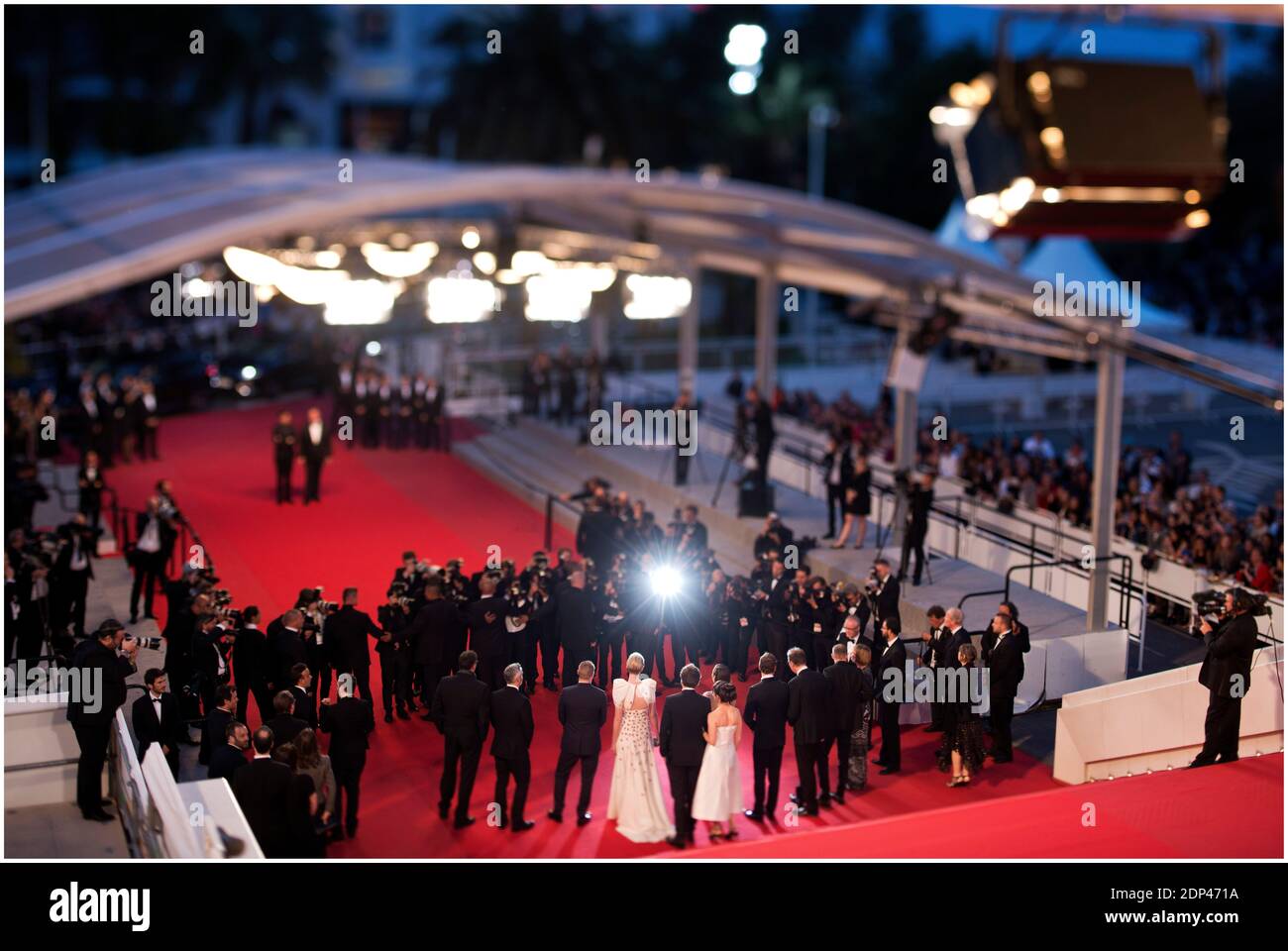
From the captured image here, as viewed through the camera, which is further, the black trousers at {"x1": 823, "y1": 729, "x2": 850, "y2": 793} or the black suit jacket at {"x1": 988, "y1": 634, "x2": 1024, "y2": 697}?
the black suit jacket at {"x1": 988, "y1": 634, "x2": 1024, "y2": 697}

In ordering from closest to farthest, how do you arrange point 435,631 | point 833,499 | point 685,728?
point 685,728
point 435,631
point 833,499

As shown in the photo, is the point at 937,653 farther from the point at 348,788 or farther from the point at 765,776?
the point at 348,788

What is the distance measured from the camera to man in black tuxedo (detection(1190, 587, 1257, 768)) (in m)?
12.1

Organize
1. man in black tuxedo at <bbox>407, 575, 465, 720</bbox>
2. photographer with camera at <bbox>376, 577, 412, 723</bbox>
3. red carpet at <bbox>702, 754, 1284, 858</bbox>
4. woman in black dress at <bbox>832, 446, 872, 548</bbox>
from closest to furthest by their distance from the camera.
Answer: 1. red carpet at <bbox>702, 754, 1284, 858</bbox>
2. man in black tuxedo at <bbox>407, 575, 465, 720</bbox>
3. photographer with camera at <bbox>376, 577, 412, 723</bbox>
4. woman in black dress at <bbox>832, 446, 872, 548</bbox>

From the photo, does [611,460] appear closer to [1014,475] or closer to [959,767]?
[1014,475]

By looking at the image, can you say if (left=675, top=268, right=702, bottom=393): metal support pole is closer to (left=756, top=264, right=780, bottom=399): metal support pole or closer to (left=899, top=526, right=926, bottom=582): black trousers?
(left=756, top=264, right=780, bottom=399): metal support pole

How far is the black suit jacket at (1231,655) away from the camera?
1210 centimetres

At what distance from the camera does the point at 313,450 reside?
21.1 metres

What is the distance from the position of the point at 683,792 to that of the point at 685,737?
1.43 feet

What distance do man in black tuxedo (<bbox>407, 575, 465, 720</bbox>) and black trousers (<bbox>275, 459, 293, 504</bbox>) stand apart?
8584mm

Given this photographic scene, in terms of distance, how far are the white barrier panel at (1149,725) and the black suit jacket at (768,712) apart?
9.61ft

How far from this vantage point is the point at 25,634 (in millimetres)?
13891

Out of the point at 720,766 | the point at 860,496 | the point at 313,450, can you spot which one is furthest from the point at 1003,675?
the point at 313,450

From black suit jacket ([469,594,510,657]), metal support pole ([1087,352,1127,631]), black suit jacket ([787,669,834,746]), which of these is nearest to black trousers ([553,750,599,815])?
black suit jacket ([787,669,834,746])
